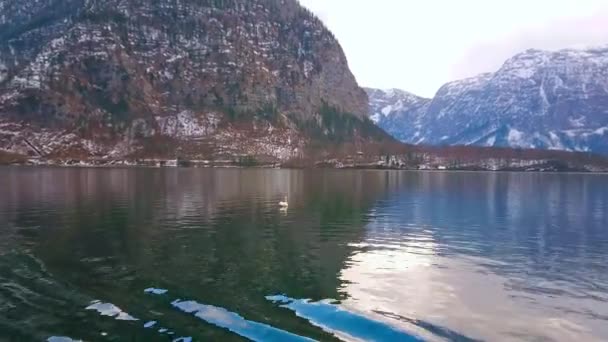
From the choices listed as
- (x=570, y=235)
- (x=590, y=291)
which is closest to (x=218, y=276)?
(x=590, y=291)

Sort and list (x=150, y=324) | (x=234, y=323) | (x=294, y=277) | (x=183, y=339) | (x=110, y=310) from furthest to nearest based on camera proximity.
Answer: (x=294, y=277), (x=110, y=310), (x=234, y=323), (x=150, y=324), (x=183, y=339)

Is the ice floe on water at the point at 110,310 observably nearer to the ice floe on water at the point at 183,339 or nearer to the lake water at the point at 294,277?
the lake water at the point at 294,277

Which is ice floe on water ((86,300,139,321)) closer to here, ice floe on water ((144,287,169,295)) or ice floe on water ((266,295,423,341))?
ice floe on water ((144,287,169,295))

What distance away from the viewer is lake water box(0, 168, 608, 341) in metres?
30.5

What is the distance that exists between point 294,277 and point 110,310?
15075 mm

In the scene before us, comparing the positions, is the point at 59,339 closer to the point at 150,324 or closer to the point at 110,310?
the point at 150,324

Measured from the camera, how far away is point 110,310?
32438 millimetres

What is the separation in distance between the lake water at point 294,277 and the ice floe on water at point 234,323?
0.37 feet

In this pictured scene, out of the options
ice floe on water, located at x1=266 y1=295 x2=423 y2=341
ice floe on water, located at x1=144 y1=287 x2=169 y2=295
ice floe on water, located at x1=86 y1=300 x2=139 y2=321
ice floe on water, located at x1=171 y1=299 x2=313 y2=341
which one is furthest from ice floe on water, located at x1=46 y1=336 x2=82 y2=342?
ice floe on water, located at x1=266 y1=295 x2=423 y2=341

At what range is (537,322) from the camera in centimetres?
3272

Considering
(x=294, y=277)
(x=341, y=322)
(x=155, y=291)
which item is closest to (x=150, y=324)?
(x=155, y=291)

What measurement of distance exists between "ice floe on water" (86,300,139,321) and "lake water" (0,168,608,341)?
0.40 feet

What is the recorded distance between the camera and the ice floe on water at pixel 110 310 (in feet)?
102

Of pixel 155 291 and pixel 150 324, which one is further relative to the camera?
pixel 155 291
